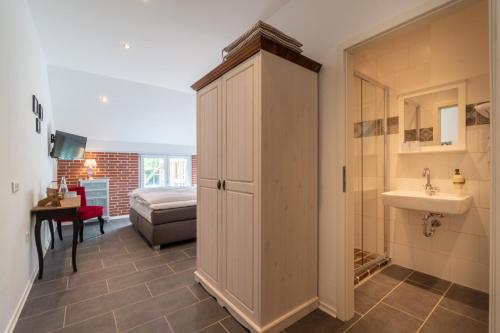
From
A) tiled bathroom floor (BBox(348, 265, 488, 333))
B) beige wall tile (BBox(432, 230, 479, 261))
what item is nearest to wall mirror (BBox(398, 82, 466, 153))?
beige wall tile (BBox(432, 230, 479, 261))

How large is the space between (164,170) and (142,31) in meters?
4.01

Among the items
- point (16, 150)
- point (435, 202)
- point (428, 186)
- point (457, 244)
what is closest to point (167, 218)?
point (16, 150)

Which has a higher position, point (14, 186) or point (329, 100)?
point (329, 100)

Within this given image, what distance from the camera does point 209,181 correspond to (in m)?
2.12

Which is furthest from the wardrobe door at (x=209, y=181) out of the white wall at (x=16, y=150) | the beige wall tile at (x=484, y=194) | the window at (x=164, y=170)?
the window at (x=164, y=170)

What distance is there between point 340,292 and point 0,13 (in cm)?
329

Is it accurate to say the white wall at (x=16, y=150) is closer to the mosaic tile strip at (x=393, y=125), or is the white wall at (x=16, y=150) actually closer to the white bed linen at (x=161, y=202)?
the white bed linen at (x=161, y=202)

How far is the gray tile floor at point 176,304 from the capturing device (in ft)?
5.60

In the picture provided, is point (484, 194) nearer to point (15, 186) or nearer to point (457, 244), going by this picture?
point (457, 244)

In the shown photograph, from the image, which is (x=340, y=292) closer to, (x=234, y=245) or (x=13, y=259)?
(x=234, y=245)

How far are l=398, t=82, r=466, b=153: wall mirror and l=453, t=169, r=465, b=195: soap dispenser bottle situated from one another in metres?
0.25

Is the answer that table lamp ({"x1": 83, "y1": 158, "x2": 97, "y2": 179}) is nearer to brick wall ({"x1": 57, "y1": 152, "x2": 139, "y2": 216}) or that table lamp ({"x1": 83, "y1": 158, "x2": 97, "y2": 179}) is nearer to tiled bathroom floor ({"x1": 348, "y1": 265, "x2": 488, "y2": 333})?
brick wall ({"x1": 57, "y1": 152, "x2": 139, "y2": 216})

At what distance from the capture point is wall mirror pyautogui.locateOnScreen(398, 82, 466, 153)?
229cm

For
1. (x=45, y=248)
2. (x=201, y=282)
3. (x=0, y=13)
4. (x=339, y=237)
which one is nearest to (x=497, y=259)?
(x=339, y=237)
